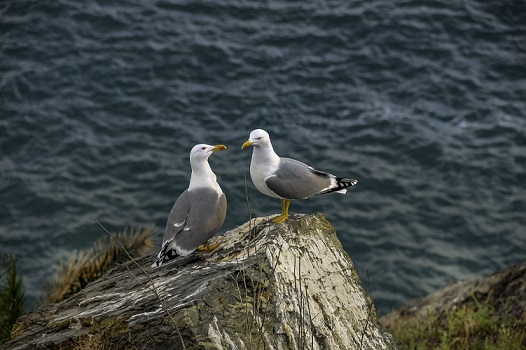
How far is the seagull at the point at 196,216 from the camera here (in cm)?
865

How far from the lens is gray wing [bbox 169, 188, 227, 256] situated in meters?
8.63

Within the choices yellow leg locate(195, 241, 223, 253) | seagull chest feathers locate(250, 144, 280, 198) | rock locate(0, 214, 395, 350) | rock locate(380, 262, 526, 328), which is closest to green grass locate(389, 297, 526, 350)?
rock locate(380, 262, 526, 328)

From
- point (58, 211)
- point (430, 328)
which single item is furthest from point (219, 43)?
point (430, 328)

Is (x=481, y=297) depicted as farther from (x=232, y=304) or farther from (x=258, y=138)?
(x=232, y=304)

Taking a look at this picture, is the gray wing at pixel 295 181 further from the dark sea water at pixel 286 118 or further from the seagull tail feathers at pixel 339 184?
the dark sea water at pixel 286 118

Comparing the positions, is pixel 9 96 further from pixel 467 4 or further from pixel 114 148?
pixel 467 4

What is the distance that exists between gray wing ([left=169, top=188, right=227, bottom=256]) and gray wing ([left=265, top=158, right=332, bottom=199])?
2.13 ft

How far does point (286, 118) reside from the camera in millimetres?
24500

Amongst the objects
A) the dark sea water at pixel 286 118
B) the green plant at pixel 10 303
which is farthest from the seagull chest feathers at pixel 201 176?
the dark sea water at pixel 286 118

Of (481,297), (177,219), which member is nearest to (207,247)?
(177,219)

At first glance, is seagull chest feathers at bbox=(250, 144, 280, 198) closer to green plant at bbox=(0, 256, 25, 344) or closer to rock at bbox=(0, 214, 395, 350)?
rock at bbox=(0, 214, 395, 350)

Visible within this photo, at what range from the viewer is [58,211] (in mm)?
21250

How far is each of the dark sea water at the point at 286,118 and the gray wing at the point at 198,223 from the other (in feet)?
36.9

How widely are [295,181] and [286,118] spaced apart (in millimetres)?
15550
